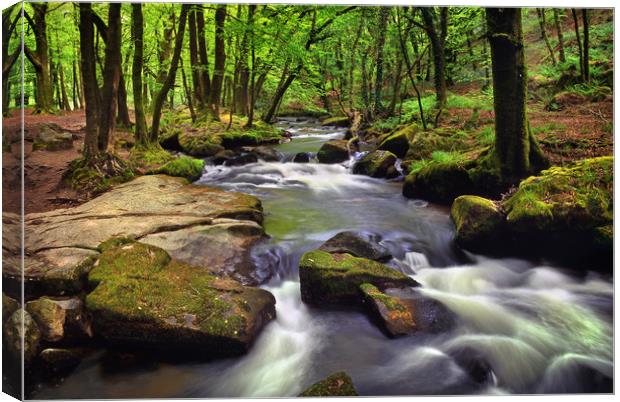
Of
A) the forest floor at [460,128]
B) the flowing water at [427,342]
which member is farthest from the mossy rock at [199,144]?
the flowing water at [427,342]

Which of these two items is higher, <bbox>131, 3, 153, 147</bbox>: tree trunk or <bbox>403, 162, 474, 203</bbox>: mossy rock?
<bbox>131, 3, 153, 147</bbox>: tree trunk

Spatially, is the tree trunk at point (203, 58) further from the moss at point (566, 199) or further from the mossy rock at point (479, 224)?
the moss at point (566, 199)

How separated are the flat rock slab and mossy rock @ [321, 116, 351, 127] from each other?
366 centimetres

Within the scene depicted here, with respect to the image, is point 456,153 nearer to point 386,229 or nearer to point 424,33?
point 386,229

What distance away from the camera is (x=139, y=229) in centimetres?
355

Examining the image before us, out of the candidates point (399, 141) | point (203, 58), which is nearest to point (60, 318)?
point (399, 141)

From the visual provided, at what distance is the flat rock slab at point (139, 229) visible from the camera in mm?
2664

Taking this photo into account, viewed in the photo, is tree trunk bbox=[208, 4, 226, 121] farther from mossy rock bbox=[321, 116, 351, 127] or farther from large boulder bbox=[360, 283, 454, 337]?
large boulder bbox=[360, 283, 454, 337]

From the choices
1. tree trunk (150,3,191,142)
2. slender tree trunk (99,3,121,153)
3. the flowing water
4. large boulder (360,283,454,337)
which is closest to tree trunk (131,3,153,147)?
tree trunk (150,3,191,142)

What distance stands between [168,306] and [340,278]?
1.23 metres

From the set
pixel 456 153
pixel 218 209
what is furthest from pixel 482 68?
pixel 218 209

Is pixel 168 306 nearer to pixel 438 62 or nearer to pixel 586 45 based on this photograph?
pixel 586 45

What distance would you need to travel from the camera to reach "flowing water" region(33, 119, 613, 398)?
251 centimetres

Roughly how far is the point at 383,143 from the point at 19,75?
430 cm
